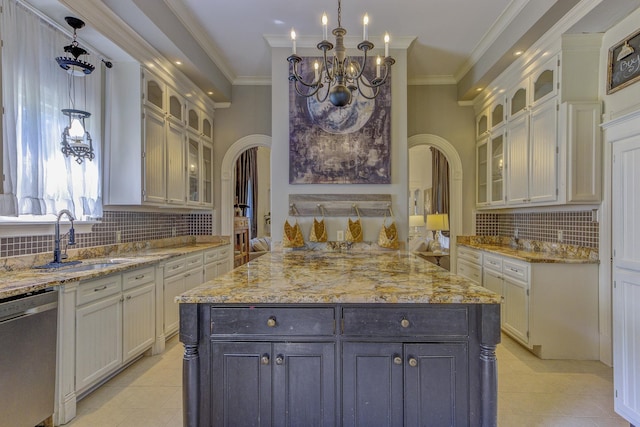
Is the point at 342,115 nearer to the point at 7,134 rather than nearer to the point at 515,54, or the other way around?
the point at 515,54

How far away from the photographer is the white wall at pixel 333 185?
3564 millimetres

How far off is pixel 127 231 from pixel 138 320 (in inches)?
45.3

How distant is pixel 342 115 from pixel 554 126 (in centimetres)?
199

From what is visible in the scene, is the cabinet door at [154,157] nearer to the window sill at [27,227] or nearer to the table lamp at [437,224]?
the window sill at [27,227]

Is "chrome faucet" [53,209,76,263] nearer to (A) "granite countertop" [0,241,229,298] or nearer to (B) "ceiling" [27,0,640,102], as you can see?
(A) "granite countertop" [0,241,229,298]

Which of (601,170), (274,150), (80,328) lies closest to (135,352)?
(80,328)

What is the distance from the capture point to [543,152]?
313cm

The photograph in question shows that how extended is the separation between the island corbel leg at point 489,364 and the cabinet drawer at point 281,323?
687mm

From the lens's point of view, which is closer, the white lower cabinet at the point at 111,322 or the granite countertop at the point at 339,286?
the granite countertop at the point at 339,286

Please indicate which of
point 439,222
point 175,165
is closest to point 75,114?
point 175,165

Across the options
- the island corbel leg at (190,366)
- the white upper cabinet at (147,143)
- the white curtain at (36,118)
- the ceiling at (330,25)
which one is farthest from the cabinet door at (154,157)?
the island corbel leg at (190,366)

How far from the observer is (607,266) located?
2787 millimetres

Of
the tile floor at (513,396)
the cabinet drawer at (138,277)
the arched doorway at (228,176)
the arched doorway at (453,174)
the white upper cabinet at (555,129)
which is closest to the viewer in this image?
the tile floor at (513,396)

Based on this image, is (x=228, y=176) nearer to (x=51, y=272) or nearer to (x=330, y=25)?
(x=330, y=25)
